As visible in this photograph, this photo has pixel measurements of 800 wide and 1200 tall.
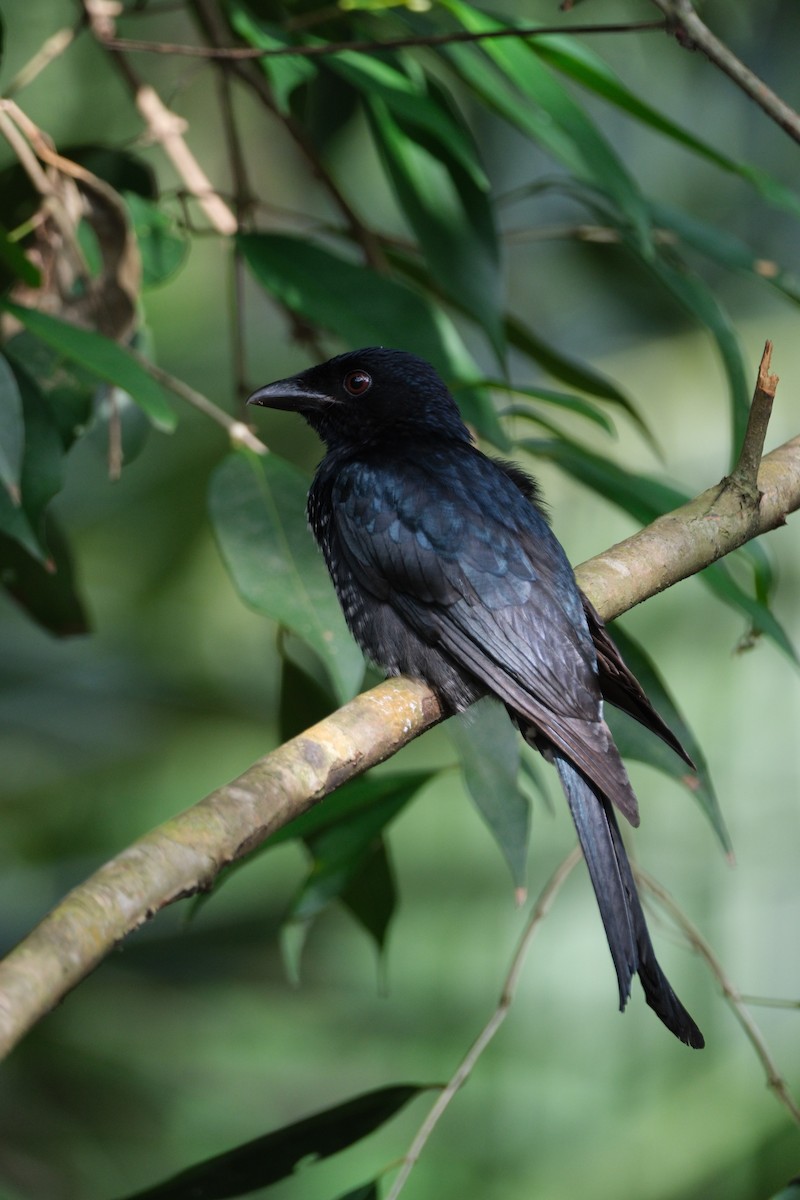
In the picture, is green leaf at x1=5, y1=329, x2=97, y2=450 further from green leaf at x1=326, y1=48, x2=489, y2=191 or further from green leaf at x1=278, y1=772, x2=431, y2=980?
green leaf at x1=278, y1=772, x2=431, y2=980

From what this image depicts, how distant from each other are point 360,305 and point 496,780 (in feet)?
3.77

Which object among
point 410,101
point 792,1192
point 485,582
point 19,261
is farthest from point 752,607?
point 19,261

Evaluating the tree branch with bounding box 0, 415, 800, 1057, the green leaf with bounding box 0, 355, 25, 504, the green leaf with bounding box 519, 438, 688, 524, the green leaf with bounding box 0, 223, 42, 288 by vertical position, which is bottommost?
the tree branch with bounding box 0, 415, 800, 1057

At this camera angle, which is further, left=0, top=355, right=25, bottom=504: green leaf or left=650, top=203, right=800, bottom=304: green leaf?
left=650, top=203, right=800, bottom=304: green leaf

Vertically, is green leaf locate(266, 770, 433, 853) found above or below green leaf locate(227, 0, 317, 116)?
below

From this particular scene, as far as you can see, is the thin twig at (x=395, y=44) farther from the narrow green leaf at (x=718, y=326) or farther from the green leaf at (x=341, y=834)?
the green leaf at (x=341, y=834)

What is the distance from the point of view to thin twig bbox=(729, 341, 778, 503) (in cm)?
199

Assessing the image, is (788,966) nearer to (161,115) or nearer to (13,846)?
(13,846)

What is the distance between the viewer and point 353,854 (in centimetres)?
276

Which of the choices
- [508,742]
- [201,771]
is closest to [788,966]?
[201,771]

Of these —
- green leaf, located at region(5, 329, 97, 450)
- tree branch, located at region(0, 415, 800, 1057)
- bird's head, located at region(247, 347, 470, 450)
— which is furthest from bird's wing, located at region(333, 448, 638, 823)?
green leaf, located at region(5, 329, 97, 450)

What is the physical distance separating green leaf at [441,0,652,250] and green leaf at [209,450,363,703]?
0.91 metres

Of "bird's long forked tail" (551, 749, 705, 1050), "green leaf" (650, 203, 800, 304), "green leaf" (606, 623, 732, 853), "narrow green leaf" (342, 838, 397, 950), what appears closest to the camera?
"bird's long forked tail" (551, 749, 705, 1050)

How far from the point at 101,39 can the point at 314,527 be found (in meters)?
1.21
